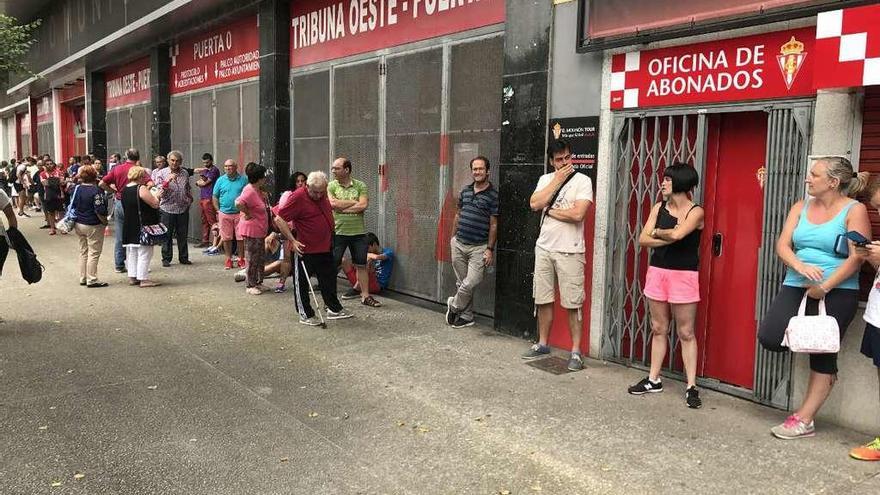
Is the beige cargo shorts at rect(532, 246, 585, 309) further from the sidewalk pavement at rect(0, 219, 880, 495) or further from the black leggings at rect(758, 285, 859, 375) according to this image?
the black leggings at rect(758, 285, 859, 375)

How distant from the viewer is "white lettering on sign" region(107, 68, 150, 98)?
1702 cm

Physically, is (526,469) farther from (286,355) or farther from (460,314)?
(460,314)

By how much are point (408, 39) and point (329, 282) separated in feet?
10.5

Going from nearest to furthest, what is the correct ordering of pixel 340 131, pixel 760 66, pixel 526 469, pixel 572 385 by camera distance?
pixel 526 469 < pixel 760 66 < pixel 572 385 < pixel 340 131

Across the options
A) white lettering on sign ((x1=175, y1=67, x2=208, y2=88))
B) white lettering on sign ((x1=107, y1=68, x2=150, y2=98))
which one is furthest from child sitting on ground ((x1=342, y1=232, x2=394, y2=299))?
white lettering on sign ((x1=107, y1=68, x2=150, y2=98))

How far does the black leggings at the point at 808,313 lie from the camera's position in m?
4.27

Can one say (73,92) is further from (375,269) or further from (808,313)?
(808,313)

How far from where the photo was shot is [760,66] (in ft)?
16.2

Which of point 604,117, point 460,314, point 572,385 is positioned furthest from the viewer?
point 460,314

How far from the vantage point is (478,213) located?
7.15 metres

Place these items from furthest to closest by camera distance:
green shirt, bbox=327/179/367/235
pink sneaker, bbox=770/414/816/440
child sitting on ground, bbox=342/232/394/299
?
child sitting on ground, bbox=342/232/394/299, green shirt, bbox=327/179/367/235, pink sneaker, bbox=770/414/816/440

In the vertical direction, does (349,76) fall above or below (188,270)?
above

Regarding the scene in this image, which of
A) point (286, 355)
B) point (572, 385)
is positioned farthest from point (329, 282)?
Result: point (572, 385)

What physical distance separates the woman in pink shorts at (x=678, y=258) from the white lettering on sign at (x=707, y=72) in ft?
2.36
